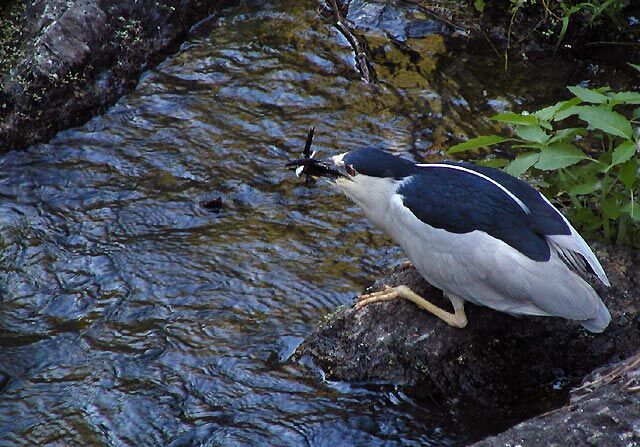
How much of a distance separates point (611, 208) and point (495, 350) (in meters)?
0.79

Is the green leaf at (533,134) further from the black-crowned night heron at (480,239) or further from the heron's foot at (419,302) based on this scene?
the heron's foot at (419,302)

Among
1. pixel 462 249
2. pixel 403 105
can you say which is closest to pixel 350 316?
pixel 462 249

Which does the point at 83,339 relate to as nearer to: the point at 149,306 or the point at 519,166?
the point at 149,306

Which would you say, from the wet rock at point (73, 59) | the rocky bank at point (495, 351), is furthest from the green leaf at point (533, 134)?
the wet rock at point (73, 59)

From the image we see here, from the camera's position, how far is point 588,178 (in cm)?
411

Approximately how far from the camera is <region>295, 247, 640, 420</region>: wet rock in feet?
13.1

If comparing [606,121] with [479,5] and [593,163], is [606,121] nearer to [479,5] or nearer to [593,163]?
[593,163]

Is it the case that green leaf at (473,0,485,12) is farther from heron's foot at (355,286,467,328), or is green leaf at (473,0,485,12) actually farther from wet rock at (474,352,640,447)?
wet rock at (474,352,640,447)

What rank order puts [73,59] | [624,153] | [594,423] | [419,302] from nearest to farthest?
[594,423]
[624,153]
[419,302]
[73,59]

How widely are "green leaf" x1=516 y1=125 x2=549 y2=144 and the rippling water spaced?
119cm

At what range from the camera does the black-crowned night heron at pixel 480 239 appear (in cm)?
376

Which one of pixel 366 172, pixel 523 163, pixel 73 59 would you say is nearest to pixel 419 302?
pixel 366 172

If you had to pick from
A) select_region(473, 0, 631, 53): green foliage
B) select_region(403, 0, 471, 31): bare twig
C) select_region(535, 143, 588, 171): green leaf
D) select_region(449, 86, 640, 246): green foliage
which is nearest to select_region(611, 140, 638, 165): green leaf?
select_region(449, 86, 640, 246): green foliage

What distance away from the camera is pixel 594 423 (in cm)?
302
